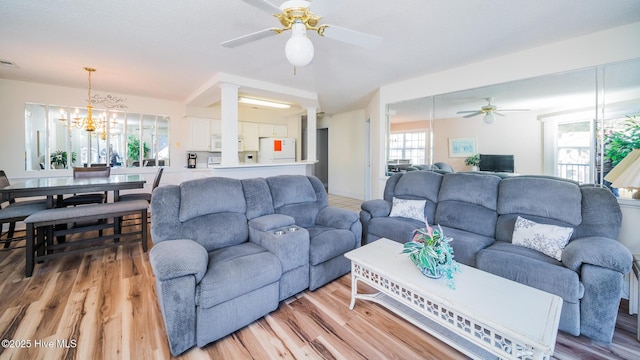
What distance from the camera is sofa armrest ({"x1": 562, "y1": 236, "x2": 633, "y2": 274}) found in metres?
1.61

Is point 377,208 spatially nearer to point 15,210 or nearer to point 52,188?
point 52,188

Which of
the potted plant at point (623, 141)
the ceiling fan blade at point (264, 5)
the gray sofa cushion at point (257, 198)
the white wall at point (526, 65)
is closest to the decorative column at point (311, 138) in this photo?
the white wall at point (526, 65)

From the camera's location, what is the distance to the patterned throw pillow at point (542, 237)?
78.7 inches

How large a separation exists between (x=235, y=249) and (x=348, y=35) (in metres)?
1.95

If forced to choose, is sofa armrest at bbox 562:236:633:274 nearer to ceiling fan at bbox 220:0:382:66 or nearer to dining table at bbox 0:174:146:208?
ceiling fan at bbox 220:0:382:66

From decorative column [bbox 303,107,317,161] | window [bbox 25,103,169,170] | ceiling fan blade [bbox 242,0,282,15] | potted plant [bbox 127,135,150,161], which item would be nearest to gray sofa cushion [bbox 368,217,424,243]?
ceiling fan blade [bbox 242,0,282,15]

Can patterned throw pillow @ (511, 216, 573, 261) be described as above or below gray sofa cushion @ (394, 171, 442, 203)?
below

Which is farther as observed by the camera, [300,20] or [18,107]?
[18,107]

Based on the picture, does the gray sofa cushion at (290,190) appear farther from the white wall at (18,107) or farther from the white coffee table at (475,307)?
the white wall at (18,107)

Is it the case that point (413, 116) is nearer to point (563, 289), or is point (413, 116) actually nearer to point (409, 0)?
point (409, 0)

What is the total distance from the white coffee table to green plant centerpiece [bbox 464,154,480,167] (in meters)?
2.18

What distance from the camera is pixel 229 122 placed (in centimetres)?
400

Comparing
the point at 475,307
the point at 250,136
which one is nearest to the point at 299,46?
the point at 475,307

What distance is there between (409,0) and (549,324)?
230cm
